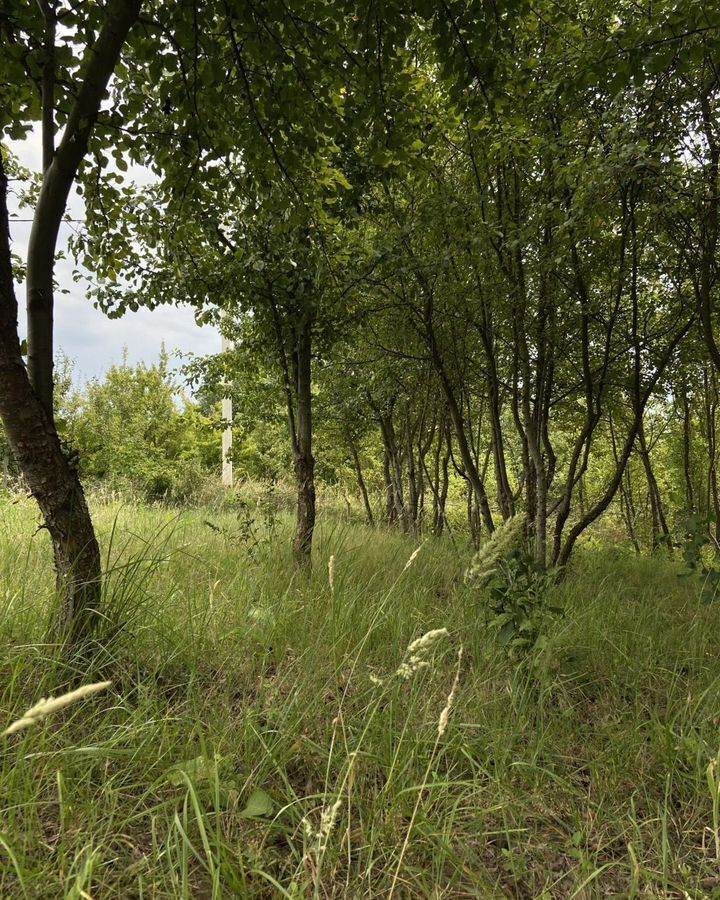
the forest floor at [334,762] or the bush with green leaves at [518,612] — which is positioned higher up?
the bush with green leaves at [518,612]

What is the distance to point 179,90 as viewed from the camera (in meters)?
2.13

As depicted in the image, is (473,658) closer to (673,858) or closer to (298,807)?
(673,858)

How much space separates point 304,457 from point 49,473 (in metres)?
2.32

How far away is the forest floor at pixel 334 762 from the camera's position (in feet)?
4.24

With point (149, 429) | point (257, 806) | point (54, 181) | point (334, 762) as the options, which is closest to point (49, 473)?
point (54, 181)

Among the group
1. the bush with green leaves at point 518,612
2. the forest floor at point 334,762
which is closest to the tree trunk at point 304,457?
the forest floor at point 334,762

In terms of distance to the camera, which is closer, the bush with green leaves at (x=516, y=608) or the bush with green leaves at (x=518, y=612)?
the bush with green leaves at (x=516, y=608)

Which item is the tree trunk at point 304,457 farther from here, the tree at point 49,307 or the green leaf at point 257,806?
the green leaf at point 257,806

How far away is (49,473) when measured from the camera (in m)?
1.88

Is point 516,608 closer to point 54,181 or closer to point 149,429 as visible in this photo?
point 54,181

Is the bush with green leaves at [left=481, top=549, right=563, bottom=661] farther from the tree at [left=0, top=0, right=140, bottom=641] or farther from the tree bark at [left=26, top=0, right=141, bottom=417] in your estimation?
the tree bark at [left=26, top=0, right=141, bottom=417]

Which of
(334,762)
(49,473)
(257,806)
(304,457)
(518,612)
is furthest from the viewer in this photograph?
(304,457)

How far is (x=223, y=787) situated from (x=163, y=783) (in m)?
0.18

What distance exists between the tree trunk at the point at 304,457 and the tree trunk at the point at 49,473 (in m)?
1.98
